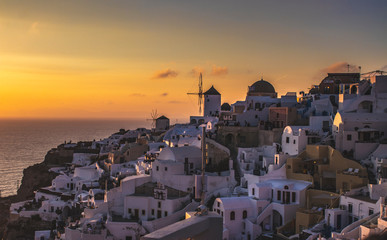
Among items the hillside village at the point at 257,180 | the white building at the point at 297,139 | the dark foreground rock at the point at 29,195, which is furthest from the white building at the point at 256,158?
the dark foreground rock at the point at 29,195

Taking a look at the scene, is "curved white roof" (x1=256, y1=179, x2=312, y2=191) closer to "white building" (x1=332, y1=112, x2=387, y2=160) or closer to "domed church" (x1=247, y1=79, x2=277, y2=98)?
"white building" (x1=332, y1=112, x2=387, y2=160)

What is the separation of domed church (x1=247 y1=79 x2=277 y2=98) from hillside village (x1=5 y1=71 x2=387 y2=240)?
4545 millimetres

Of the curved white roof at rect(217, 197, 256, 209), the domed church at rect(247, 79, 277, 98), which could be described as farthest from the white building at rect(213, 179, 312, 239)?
the domed church at rect(247, 79, 277, 98)

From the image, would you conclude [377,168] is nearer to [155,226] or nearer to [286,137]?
[286,137]

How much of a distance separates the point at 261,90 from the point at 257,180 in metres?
19.8

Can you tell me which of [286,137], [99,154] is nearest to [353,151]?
[286,137]

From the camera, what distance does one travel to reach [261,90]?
47875 mm

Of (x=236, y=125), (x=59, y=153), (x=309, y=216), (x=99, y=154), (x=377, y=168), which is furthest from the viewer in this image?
(x=59, y=153)

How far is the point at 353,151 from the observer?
96.9 ft

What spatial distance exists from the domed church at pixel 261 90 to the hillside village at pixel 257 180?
4.54 m

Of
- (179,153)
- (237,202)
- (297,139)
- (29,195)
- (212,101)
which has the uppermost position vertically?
(212,101)

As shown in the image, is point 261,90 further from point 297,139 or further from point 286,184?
point 286,184

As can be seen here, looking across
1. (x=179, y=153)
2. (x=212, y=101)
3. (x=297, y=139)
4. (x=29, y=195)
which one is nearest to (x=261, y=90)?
(x=212, y=101)

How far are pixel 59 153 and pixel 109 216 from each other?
2737 centimetres
